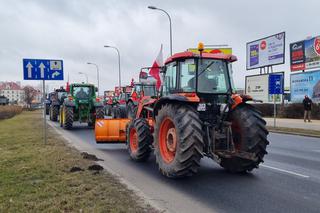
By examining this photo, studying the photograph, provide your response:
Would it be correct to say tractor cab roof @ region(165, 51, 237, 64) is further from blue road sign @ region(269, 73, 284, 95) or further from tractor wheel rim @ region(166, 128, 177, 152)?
blue road sign @ region(269, 73, 284, 95)

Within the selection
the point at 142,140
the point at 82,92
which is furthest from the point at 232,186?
the point at 82,92

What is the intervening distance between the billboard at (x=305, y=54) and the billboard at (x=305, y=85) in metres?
0.88

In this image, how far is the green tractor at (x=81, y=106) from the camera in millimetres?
19984

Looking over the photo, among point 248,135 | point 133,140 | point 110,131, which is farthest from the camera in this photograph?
point 110,131

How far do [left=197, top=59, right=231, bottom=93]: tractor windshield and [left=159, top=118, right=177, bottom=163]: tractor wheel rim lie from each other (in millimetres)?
1011

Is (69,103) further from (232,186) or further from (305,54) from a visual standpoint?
(305,54)

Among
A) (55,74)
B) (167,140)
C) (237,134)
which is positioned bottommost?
(167,140)

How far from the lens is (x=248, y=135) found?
303 inches

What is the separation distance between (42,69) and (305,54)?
2719 centimetres

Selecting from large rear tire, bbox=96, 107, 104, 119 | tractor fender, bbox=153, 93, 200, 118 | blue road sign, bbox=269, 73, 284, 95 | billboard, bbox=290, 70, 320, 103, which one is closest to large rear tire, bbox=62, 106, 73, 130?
large rear tire, bbox=96, 107, 104, 119

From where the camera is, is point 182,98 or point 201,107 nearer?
point 182,98

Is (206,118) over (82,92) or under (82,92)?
under

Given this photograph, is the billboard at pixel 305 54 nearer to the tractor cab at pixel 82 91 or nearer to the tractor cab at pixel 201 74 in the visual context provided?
the tractor cab at pixel 82 91

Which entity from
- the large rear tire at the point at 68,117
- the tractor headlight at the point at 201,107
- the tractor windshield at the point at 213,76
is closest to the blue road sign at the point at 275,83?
the large rear tire at the point at 68,117
